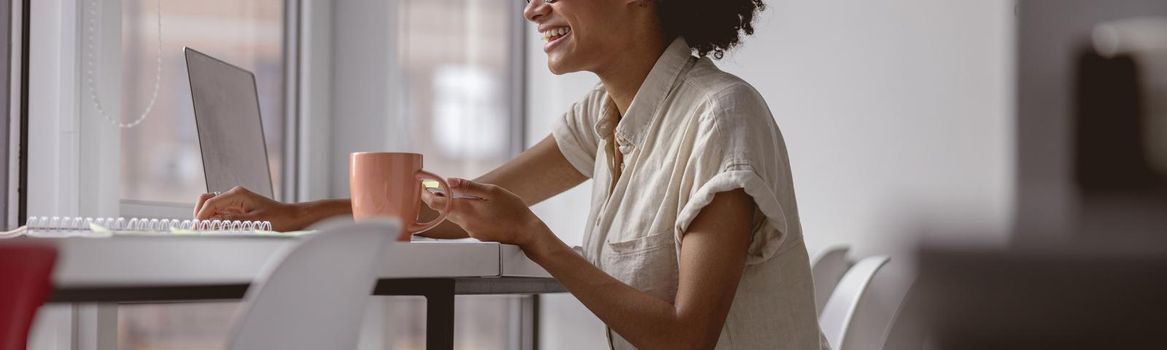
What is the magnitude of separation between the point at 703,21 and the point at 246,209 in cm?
56

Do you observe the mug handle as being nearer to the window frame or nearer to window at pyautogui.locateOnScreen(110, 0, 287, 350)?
window at pyautogui.locateOnScreen(110, 0, 287, 350)

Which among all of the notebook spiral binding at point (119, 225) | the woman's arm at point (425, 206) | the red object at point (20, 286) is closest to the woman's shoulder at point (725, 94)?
the woman's arm at point (425, 206)

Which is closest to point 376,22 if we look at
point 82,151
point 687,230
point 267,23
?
point 267,23

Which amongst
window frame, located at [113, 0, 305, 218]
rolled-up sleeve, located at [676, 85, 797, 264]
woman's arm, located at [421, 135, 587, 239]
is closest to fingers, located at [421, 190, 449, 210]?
rolled-up sleeve, located at [676, 85, 797, 264]

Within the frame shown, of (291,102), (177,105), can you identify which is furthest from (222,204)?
(291,102)

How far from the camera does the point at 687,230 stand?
1.17 meters

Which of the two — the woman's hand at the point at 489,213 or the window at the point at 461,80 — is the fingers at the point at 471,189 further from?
the window at the point at 461,80

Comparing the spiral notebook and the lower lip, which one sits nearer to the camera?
the spiral notebook

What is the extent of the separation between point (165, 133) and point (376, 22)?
2.40 ft

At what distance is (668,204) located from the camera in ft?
4.05

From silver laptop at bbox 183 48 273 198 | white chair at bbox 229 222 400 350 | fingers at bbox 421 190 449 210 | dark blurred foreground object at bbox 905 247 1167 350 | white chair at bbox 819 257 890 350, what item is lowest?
white chair at bbox 819 257 890 350

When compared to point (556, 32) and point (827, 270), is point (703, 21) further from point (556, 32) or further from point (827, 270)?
point (827, 270)

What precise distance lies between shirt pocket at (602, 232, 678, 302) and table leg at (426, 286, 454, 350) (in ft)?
0.93

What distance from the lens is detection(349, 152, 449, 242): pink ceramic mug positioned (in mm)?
993
